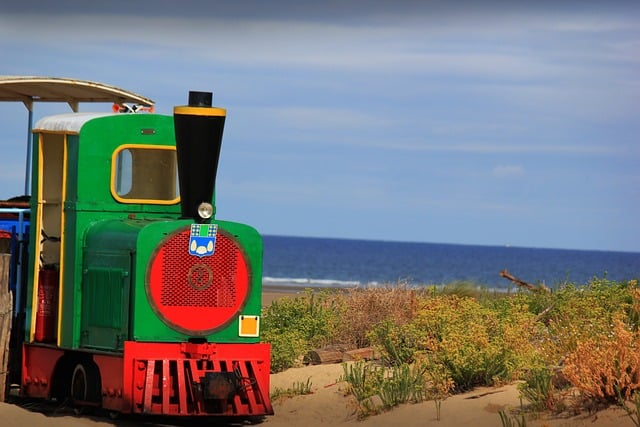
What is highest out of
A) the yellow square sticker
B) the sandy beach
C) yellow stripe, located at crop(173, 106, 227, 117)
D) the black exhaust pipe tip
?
the black exhaust pipe tip

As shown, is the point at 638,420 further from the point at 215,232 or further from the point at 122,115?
the point at 122,115

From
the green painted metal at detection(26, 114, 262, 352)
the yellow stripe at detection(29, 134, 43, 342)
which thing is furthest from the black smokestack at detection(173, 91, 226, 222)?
the yellow stripe at detection(29, 134, 43, 342)

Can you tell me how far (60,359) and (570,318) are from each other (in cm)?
610

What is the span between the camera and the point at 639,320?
48.5 ft

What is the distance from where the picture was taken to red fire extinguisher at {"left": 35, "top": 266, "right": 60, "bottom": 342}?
13328mm

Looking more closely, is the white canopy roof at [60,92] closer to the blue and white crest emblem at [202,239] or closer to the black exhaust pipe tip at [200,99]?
the black exhaust pipe tip at [200,99]

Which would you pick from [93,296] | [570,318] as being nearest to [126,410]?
[93,296]

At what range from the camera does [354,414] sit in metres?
→ 13.2

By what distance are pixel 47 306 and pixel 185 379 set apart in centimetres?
212

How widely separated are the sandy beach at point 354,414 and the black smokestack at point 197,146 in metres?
2.31

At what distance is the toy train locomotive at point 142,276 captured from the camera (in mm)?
12109

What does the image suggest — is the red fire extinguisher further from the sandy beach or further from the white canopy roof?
the white canopy roof

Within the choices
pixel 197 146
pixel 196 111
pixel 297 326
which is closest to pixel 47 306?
pixel 197 146

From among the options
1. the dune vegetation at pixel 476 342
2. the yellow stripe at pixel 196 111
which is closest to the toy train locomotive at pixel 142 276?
the yellow stripe at pixel 196 111
